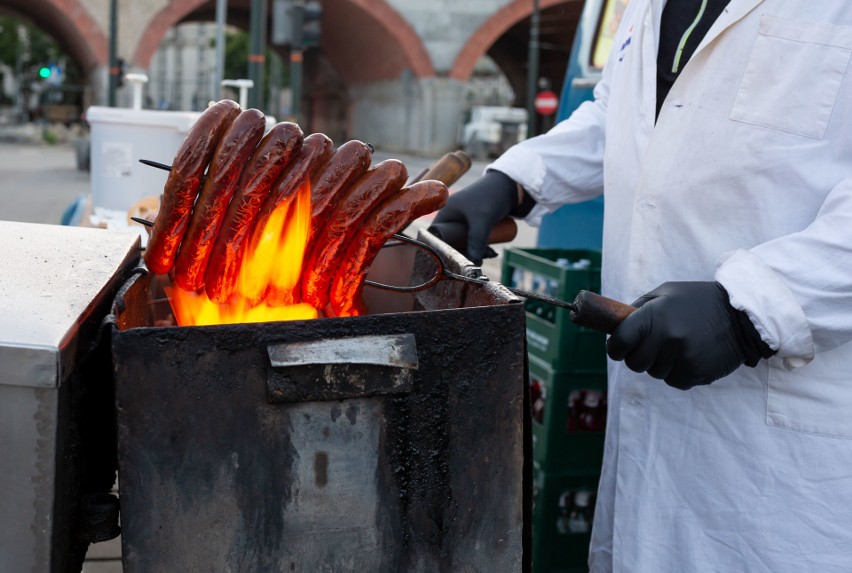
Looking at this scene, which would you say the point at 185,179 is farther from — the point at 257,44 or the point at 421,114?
the point at 421,114

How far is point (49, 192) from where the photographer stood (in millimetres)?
13836

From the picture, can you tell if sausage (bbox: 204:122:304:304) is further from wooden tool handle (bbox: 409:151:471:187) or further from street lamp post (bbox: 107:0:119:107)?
street lamp post (bbox: 107:0:119:107)

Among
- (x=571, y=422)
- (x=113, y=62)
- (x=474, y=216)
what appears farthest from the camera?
(x=113, y=62)

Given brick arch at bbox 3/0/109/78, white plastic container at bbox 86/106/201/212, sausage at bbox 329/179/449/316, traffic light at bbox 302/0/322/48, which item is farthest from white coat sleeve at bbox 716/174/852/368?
brick arch at bbox 3/0/109/78

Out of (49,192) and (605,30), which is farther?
(49,192)

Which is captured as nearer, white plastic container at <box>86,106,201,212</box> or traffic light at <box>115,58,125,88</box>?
white plastic container at <box>86,106,201,212</box>

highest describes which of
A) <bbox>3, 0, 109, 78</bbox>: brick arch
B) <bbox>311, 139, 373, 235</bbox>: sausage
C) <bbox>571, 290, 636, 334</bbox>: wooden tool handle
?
<bbox>3, 0, 109, 78</bbox>: brick arch

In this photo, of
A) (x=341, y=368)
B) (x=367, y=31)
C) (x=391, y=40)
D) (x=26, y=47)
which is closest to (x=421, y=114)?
(x=391, y=40)

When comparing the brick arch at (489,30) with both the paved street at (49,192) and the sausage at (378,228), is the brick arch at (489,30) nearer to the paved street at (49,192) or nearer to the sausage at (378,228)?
the paved street at (49,192)

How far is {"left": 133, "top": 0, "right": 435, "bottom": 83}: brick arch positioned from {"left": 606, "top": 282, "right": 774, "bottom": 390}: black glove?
84.0ft

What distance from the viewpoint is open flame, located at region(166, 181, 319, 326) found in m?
1.51

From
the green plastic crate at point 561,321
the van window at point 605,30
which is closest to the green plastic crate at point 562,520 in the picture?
the green plastic crate at point 561,321

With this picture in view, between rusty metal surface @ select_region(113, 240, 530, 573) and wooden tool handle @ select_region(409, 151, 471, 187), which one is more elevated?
wooden tool handle @ select_region(409, 151, 471, 187)

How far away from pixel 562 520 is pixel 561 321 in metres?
0.70
